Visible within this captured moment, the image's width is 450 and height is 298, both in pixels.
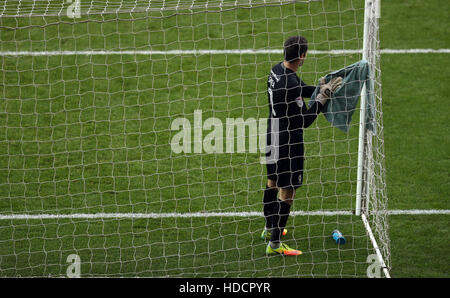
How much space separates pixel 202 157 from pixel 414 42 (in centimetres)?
456

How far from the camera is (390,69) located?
31.0 ft

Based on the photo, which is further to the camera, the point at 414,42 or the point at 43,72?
the point at 414,42

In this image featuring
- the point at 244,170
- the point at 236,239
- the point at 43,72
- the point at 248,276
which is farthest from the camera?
the point at 43,72

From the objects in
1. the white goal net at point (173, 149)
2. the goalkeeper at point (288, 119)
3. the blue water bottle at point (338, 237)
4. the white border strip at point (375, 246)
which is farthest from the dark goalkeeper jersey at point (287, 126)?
the white border strip at point (375, 246)

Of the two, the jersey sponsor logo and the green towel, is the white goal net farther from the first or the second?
Answer: the jersey sponsor logo

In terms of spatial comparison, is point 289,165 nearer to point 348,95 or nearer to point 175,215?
point 348,95

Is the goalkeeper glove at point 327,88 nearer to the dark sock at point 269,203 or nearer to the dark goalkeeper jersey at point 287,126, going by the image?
the dark goalkeeper jersey at point 287,126

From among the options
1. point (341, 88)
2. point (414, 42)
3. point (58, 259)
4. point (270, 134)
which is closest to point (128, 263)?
point (58, 259)

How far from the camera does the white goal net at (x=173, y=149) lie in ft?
20.4

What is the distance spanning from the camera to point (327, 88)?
19.5ft

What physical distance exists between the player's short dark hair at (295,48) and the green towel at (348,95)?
1.35 ft

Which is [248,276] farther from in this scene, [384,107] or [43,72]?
[43,72]

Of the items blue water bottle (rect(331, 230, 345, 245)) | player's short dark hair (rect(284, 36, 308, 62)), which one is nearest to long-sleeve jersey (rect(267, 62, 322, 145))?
player's short dark hair (rect(284, 36, 308, 62))

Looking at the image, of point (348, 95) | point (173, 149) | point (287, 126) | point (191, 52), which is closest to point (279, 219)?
point (287, 126)
